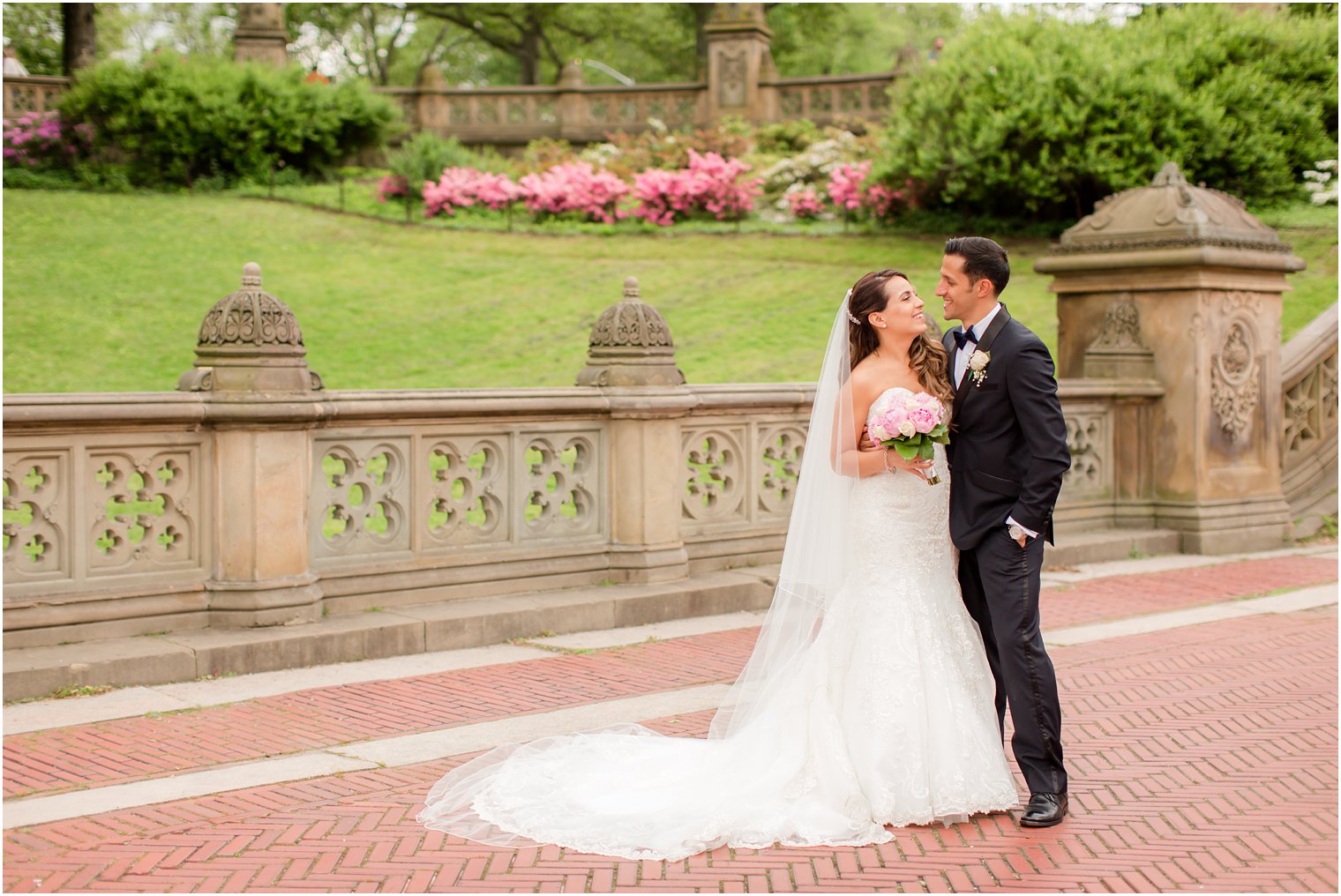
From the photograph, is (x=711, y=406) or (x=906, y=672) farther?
(x=711, y=406)

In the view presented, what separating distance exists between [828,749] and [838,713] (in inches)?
6.9

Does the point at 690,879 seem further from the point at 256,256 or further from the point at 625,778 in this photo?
the point at 256,256

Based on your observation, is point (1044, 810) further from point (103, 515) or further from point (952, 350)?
point (103, 515)

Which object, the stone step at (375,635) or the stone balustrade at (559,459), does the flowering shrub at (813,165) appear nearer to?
the stone balustrade at (559,459)

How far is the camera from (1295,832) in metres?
5.08

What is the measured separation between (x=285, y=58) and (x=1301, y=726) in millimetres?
29534

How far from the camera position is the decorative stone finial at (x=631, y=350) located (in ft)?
30.5

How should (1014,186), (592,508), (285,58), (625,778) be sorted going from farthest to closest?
(285,58) < (1014,186) < (592,508) < (625,778)

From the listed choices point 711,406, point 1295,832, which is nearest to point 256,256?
point 711,406

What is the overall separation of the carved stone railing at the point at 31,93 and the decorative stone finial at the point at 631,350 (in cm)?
2345

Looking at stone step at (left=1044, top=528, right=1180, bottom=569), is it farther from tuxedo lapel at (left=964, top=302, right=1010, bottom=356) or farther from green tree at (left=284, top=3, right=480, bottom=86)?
green tree at (left=284, top=3, right=480, bottom=86)

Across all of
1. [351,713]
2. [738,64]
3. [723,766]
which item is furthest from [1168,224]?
[738,64]

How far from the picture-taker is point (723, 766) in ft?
17.7

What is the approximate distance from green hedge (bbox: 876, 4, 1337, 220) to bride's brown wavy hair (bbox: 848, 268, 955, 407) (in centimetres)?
1578
